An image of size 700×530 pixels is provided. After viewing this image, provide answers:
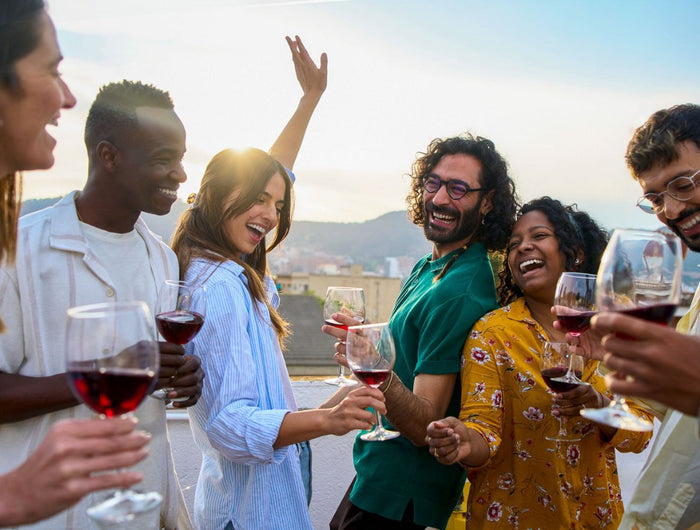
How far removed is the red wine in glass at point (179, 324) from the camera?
69.9 inches

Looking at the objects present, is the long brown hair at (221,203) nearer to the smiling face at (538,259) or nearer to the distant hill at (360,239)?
the smiling face at (538,259)

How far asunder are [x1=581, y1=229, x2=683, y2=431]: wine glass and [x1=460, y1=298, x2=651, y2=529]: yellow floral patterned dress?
80cm

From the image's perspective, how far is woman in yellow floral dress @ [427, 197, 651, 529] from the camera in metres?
2.00

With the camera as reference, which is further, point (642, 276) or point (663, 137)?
point (663, 137)

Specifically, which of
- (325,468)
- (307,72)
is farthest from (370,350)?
(307,72)

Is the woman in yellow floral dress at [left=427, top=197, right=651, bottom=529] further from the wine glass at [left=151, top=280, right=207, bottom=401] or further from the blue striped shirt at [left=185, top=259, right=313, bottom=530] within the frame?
the wine glass at [left=151, top=280, right=207, bottom=401]

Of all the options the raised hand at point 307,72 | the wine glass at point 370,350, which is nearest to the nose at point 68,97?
the wine glass at point 370,350

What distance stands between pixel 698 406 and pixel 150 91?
1974 millimetres

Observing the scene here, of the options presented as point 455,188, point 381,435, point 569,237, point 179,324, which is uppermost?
point 455,188

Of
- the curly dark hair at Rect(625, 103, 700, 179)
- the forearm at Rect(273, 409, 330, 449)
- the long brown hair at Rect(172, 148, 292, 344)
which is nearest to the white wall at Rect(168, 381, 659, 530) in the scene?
the long brown hair at Rect(172, 148, 292, 344)

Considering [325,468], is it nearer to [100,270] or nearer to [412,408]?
[412,408]

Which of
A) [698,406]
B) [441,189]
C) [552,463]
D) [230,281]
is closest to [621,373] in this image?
[698,406]

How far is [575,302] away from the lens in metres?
1.79

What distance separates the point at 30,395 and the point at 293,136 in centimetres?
208
